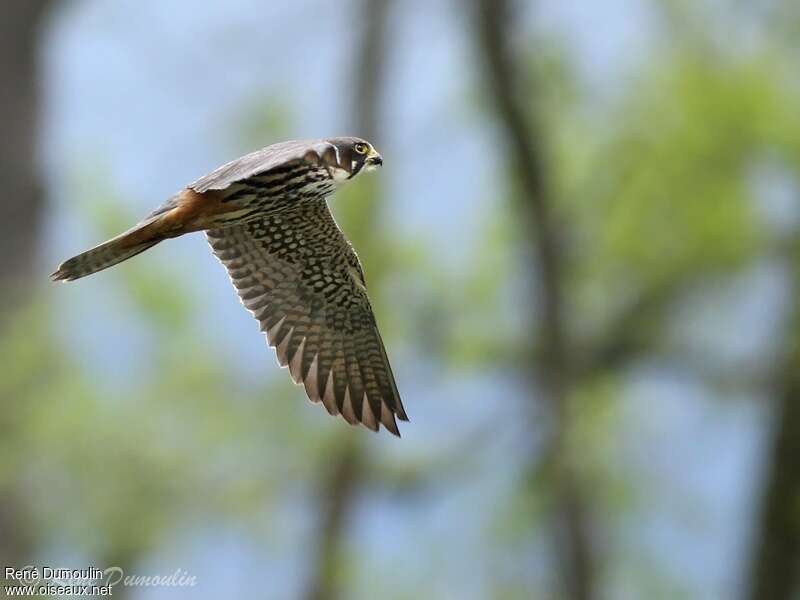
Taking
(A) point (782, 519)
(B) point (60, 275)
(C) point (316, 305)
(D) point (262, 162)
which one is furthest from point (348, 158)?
(A) point (782, 519)

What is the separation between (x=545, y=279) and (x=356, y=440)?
6.13ft

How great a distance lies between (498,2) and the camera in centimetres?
966

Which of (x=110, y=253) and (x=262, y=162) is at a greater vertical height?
(x=262, y=162)

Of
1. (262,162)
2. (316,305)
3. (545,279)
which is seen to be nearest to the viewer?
(262,162)

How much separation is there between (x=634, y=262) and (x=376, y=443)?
2.59 meters

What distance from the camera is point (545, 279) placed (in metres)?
10.3

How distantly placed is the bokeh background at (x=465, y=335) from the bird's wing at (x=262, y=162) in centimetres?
538

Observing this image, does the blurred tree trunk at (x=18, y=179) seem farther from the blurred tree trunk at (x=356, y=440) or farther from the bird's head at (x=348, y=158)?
the bird's head at (x=348, y=158)

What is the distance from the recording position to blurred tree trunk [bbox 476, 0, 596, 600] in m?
9.66

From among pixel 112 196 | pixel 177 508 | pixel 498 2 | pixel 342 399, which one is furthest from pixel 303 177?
pixel 112 196

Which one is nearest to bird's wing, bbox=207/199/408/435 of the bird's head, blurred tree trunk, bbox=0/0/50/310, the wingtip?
the bird's head

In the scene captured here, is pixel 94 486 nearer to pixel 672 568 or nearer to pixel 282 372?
pixel 282 372

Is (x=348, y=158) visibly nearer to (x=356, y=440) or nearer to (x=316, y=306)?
(x=316, y=306)

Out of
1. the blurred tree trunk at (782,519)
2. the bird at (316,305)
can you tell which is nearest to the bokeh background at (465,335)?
the blurred tree trunk at (782,519)
